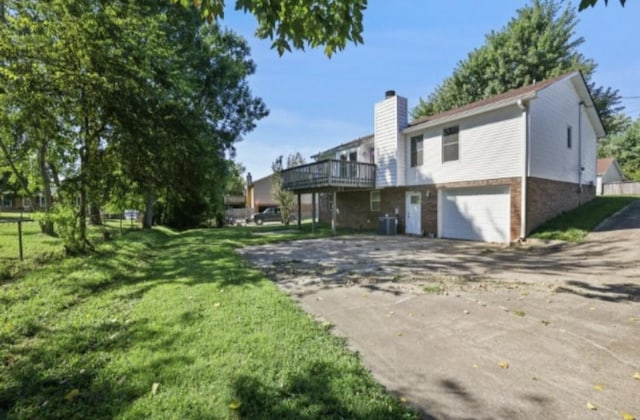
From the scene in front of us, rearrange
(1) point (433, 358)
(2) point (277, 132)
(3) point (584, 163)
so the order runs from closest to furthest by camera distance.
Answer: (1) point (433, 358) → (3) point (584, 163) → (2) point (277, 132)

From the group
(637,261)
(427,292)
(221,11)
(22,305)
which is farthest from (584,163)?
(22,305)

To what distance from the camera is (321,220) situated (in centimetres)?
2306

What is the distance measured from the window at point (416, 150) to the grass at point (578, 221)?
18.1ft

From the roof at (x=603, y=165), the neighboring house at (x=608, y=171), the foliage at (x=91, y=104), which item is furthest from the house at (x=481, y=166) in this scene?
the roof at (x=603, y=165)

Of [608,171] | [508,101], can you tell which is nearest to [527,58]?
[608,171]

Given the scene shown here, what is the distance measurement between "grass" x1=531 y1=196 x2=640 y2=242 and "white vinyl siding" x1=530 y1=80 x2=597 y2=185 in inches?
53.5

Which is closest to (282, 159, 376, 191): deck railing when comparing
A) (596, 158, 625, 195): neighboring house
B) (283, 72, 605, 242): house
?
(283, 72, 605, 242): house

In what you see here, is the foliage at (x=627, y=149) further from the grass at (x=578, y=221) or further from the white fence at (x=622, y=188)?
the grass at (x=578, y=221)

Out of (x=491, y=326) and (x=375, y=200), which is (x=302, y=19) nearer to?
(x=491, y=326)

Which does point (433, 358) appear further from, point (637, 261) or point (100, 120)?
point (100, 120)

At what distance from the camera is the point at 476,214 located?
480 inches

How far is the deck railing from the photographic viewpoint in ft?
47.2

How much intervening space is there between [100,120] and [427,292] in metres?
8.74

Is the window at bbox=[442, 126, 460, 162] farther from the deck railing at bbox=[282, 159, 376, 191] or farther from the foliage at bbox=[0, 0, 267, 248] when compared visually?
the foliage at bbox=[0, 0, 267, 248]
